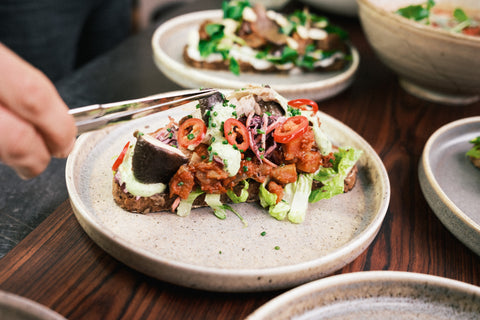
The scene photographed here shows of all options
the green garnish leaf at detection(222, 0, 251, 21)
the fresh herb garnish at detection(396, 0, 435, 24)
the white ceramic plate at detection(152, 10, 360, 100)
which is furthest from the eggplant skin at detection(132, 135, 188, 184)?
the fresh herb garnish at detection(396, 0, 435, 24)

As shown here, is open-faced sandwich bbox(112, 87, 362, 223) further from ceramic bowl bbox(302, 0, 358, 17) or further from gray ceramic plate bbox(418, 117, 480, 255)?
ceramic bowl bbox(302, 0, 358, 17)

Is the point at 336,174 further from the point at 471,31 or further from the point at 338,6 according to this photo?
the point at 338,6

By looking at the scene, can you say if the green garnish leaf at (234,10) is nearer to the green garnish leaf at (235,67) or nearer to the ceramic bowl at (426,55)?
the green garnish leaf at (235,67)

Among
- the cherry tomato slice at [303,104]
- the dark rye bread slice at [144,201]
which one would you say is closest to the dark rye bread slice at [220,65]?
the cherry tomato slice at [303,104]

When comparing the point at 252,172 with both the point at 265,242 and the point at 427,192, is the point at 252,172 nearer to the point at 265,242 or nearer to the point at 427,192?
the point at 265,242

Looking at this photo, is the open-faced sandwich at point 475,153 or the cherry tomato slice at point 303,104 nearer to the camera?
the cherry tomato slice at point 303,104

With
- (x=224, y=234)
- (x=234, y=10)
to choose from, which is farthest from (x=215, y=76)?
(x=224, y=234)
